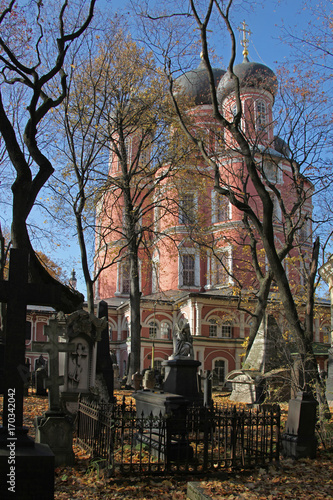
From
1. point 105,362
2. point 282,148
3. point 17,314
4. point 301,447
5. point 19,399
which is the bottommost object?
point 301,447

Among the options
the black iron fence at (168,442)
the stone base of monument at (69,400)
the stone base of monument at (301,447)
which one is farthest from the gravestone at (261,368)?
the black iron fence at (168,442)

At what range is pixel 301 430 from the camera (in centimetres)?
848

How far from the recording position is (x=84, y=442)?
8586mm

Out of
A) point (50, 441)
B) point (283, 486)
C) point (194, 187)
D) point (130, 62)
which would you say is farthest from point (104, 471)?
point (194, 187)

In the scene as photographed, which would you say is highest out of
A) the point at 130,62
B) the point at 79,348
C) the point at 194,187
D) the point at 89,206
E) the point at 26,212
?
the point at 130,62

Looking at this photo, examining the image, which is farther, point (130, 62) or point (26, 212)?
point (130, 62)

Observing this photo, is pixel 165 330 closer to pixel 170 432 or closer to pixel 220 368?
pixel 220 368

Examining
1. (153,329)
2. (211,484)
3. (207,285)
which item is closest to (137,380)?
(211,484)

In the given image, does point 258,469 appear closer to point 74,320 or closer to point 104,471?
point 104,471

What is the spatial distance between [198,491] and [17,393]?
2.32 m

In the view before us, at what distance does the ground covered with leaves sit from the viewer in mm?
6094

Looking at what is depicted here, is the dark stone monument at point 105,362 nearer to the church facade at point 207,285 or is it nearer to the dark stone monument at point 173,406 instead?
the dark stone monument at point 173,406

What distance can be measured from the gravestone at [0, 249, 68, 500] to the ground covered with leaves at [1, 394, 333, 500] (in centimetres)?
176

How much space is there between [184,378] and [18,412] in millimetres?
8111
